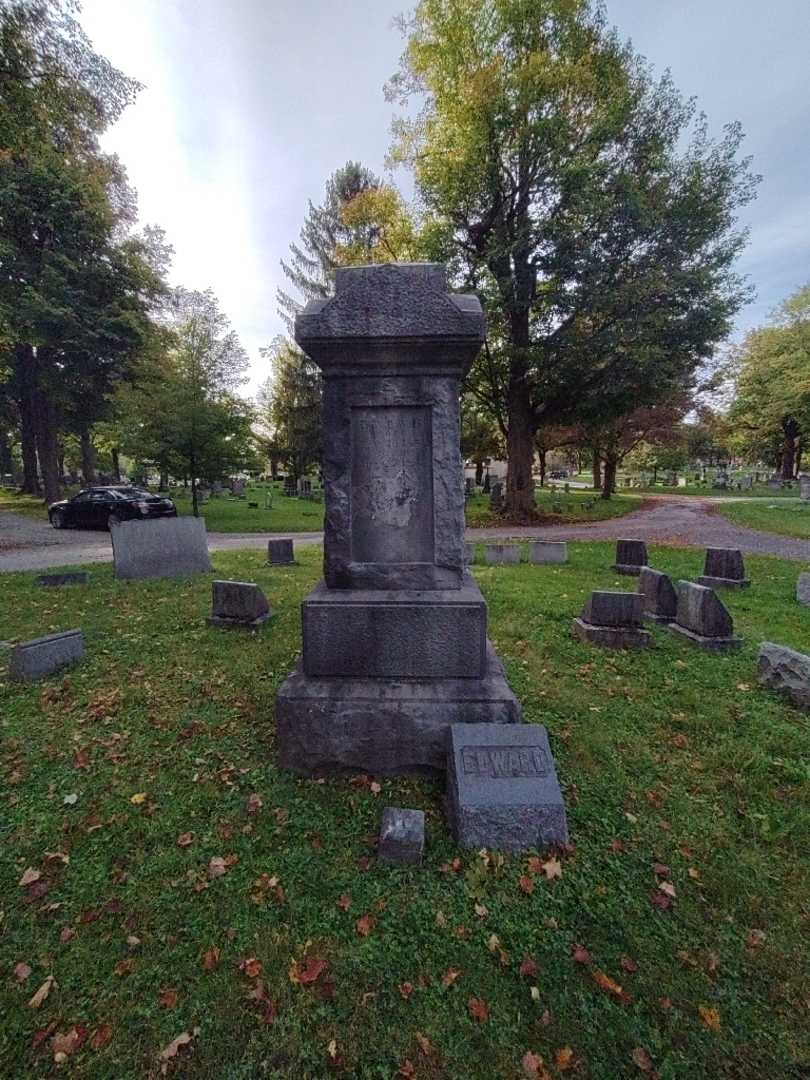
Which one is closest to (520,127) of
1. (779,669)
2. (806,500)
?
(779,669)

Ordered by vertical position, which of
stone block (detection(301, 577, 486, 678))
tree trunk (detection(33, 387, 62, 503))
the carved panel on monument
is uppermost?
tree trunk (detection(33, 387, 62, 503))

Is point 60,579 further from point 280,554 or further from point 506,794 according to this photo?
point 506,794

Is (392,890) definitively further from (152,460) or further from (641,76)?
(641,76)

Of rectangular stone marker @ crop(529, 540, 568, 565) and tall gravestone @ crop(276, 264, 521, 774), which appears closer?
tall gravestone @ crop(276, 264, 521, 774)

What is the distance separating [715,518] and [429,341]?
20792mm

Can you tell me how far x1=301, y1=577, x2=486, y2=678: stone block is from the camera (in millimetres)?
3178

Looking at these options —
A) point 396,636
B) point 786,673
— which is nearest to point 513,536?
point 786,673

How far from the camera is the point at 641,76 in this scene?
15.7 m

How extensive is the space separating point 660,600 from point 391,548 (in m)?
4.23

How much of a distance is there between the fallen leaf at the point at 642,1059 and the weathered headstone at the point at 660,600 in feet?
15.6

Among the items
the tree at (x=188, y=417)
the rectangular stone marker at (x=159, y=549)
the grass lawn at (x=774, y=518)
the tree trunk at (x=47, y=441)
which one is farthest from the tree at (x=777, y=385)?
the tree trunk at (x=47, y=441)

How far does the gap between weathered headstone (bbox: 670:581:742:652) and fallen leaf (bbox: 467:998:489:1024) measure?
447 centimetres

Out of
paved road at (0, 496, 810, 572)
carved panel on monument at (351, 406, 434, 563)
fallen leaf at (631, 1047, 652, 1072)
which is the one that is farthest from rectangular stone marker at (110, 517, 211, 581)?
fallen leaf at (631, 1047, 652, 1072)

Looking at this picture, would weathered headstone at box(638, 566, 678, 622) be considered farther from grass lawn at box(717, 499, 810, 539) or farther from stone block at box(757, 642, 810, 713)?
grass lawn at box(717, 499, 810, 539)
